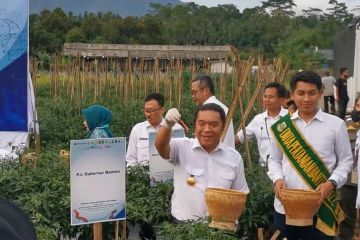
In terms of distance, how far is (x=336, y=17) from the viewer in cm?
5791

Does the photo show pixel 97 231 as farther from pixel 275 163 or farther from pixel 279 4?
pixel 279 4

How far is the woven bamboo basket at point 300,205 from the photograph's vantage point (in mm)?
3486

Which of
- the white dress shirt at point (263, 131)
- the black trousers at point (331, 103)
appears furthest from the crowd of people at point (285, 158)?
the black trousers at point (331, 103)

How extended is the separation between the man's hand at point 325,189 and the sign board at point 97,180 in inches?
42.3

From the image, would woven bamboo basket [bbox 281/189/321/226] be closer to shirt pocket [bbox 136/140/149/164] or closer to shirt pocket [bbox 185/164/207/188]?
shirt pocket [bbox 185/164/207/188]

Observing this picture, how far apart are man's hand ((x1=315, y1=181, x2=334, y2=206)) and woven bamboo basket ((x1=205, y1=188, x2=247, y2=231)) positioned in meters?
0.47

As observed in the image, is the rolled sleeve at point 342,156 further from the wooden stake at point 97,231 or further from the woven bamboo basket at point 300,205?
the wooden stake at point 97,231

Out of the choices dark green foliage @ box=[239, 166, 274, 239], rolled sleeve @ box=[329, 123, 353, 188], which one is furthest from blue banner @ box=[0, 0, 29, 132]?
rolled sleeve @ box=[329, 123, 353, 188]

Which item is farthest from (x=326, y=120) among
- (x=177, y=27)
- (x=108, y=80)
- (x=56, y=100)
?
(x=177, y=27)

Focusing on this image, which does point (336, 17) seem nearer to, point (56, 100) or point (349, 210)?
point (56, 100)

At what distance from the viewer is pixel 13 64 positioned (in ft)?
22.3

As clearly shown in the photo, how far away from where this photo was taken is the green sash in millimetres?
3699

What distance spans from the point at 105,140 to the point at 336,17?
5701 cm

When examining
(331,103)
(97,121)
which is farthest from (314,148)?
(331,103)
